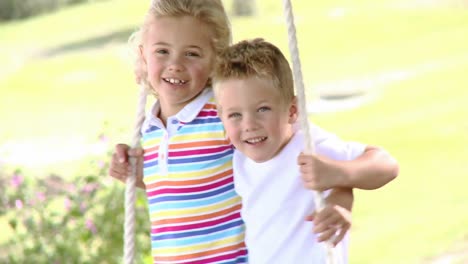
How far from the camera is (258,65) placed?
1.43 metres

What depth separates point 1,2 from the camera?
18.6ft

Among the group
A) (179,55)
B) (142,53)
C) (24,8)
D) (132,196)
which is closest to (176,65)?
(179,55)

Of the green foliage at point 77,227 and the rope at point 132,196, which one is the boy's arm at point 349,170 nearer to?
Answer: the rope at point 132,196

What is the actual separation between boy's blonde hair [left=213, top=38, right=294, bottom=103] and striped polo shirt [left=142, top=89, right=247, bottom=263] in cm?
15

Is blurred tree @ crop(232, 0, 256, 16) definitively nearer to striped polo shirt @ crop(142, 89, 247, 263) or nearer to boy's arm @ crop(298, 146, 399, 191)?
striped polo shirt @ crop(142, 89, 247, 263)

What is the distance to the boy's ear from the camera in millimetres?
1471

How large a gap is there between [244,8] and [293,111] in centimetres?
473

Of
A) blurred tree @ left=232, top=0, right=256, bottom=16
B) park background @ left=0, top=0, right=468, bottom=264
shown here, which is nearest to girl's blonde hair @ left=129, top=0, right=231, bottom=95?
park background @ left=0, top=0, right=468, bottom=264

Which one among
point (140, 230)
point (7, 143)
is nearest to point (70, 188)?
point (140, 230)

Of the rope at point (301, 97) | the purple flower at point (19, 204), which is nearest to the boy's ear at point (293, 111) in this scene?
the rope at point (301, 97)

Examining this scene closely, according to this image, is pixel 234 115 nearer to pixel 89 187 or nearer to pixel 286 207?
pixel 286 207

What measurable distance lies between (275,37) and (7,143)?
179 cm

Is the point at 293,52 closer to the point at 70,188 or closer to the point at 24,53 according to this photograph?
the point at 70,188

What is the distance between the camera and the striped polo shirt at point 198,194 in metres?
1.58
